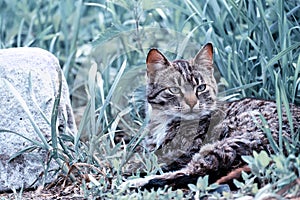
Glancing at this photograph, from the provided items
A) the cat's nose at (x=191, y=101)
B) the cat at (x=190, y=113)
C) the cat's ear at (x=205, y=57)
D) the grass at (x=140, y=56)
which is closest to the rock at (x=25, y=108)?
the grass at (x=140, y=56)

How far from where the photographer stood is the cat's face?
3367 millimetres

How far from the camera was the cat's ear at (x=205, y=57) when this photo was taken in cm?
341

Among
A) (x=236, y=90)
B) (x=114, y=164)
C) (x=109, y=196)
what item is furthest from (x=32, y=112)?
(x=236, y=90)

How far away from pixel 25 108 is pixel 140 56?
1718 millimetres

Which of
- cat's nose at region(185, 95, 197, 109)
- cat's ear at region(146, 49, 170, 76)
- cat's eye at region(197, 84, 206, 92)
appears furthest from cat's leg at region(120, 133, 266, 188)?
cat's ear at region(146, 49, 170, 76)

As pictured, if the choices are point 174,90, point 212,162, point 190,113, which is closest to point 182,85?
point 174,90

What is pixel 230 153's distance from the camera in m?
2.92

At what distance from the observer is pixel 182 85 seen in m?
3.41

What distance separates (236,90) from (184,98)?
45 cm

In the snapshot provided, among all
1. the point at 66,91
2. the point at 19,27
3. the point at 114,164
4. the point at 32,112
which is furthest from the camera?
the point at 19,27

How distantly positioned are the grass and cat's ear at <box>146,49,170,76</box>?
13 centimetres

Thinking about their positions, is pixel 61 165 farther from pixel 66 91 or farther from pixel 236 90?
pixel 236 90

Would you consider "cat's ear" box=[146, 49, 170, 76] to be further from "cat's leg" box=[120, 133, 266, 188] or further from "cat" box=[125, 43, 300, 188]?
"cat's leg" box=[120, 133, 266, 188]

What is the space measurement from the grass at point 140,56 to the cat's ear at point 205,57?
27cm
